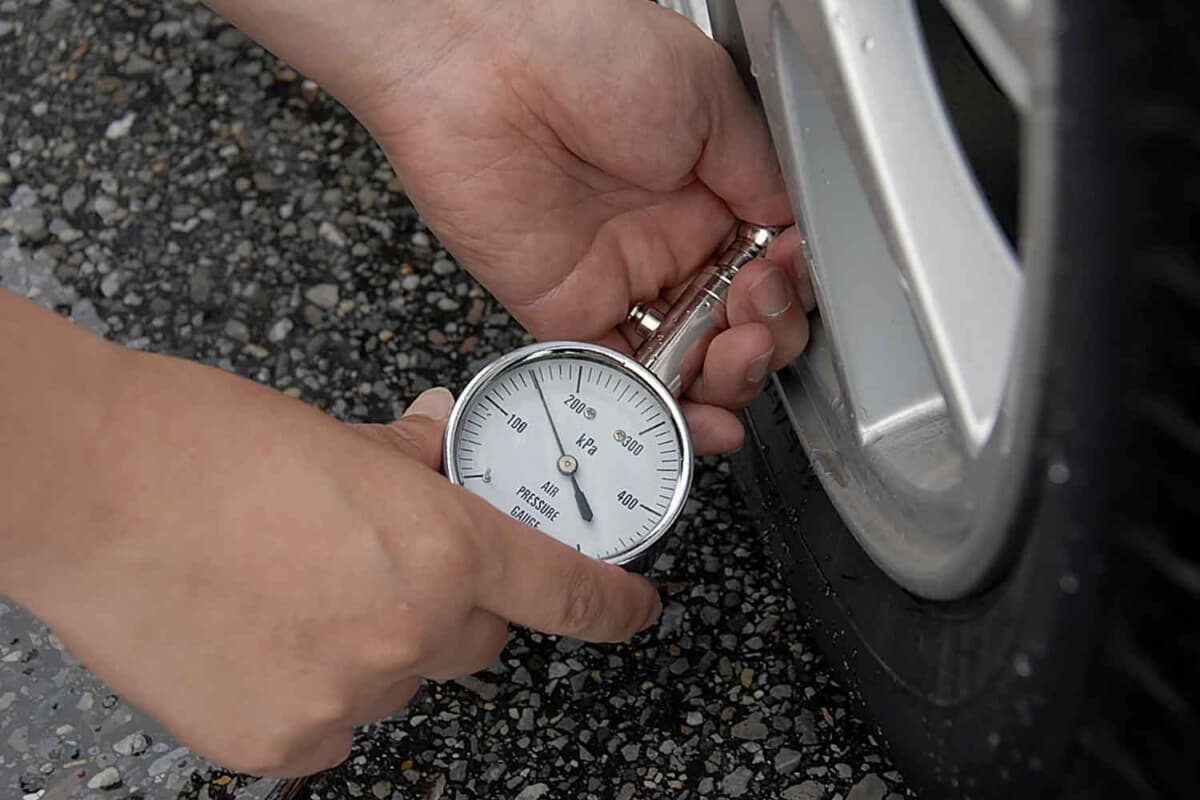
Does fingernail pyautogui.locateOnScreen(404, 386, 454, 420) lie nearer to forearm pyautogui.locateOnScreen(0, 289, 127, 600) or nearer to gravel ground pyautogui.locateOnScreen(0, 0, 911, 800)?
gravel ground pyautogui.locateOnScreen(0, 0, 911, 800)

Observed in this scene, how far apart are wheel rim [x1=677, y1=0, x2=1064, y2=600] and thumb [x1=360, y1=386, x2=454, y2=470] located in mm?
393

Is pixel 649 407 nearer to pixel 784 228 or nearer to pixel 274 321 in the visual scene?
pixel 784 228

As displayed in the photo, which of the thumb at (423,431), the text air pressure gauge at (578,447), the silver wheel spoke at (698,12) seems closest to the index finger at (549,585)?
the text air pressure gauge at (578,447)

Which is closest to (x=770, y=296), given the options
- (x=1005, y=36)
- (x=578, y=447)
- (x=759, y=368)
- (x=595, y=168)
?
(x=759, y=368)

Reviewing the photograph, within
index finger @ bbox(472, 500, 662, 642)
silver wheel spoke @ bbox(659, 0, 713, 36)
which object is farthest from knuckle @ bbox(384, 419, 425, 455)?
silver wheel spoke @ bbox(659, 0, 713, 36)

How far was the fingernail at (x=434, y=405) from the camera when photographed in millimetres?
1546

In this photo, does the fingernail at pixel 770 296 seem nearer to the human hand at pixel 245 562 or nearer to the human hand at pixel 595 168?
the human hand at pixel 595 168

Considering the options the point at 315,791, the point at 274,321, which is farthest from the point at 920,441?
the point at 274,321

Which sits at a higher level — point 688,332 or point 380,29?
point 380,29

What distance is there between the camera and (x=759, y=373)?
153 centimetres

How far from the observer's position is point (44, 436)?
3.50 feet

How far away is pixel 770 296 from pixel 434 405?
1.28 ft

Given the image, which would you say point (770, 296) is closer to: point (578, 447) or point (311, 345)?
point (578, 447)

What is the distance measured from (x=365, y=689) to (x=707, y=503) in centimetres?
76
